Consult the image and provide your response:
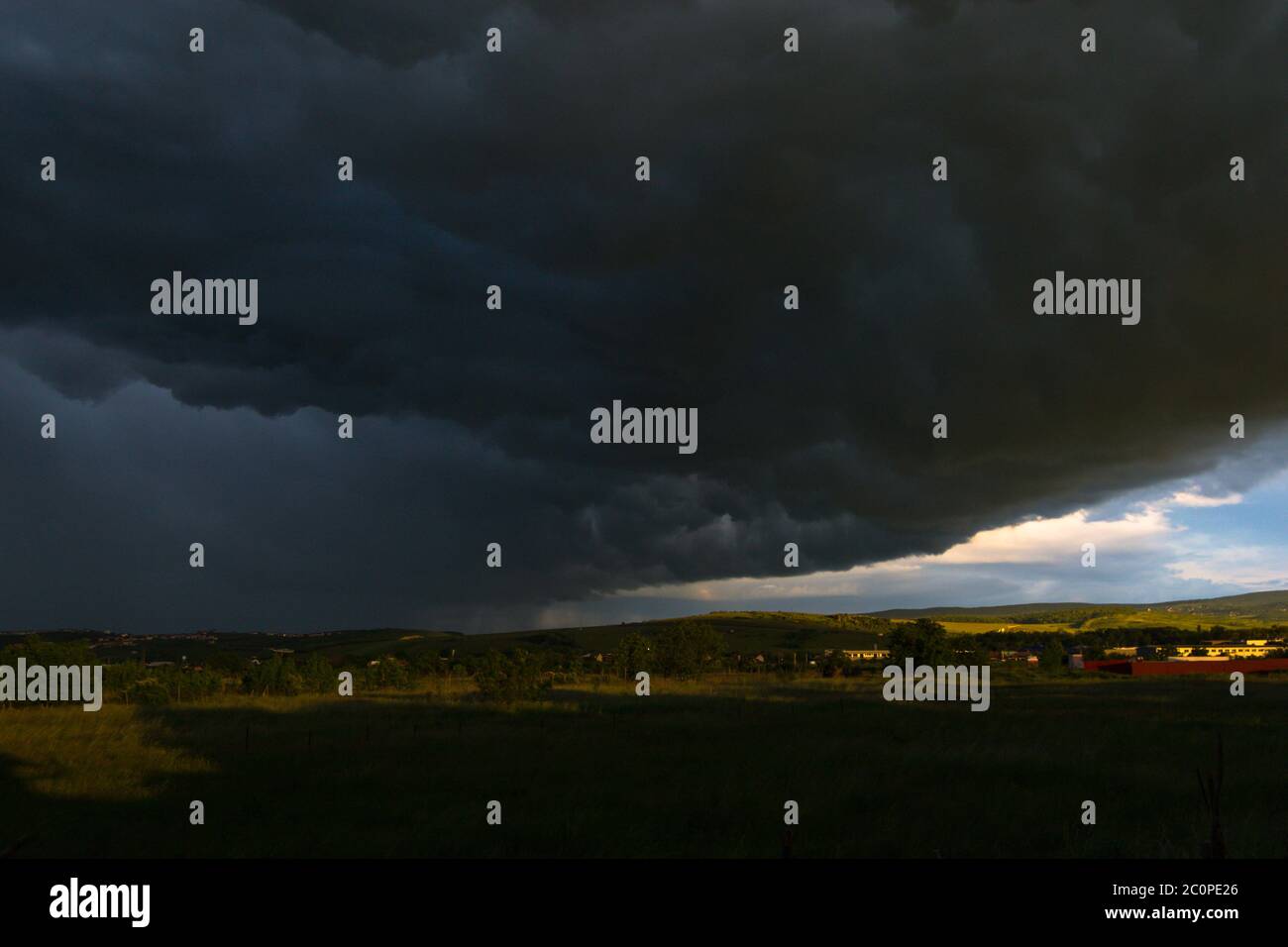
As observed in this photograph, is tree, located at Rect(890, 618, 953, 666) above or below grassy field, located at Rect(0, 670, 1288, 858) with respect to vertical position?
Answer: below

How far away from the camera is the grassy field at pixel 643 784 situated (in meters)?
13.4

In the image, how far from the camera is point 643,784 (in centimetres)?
1867

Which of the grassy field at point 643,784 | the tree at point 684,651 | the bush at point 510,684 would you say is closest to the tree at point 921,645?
the tree at point 684,651

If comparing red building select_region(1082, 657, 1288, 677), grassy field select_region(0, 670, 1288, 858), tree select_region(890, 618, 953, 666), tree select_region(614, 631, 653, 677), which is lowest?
red building select_region(1082, 657, 1288, 677)

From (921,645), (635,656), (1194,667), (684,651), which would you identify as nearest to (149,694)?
(635,656)

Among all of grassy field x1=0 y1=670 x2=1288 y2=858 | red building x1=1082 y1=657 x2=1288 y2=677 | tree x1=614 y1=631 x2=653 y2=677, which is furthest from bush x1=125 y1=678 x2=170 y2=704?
red building x1=1082 y1=657 x2=1288 y2=677

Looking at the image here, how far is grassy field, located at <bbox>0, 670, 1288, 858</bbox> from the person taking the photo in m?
13.4

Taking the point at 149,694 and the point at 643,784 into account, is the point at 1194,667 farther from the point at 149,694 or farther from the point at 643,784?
the point at 149,694

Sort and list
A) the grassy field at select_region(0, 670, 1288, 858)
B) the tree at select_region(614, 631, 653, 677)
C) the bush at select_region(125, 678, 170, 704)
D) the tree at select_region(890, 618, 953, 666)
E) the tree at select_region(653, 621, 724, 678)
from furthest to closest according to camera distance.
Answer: the tree at select_region(653, 621, 724, 678)
the tree at select_region(614, 631, 653, 677)
the tree at select_region(890, 618, 953, 666)
the bush at select_region(125, 678, 170, 704)
the grassy field at select_region(0, 670, 1288, 858)

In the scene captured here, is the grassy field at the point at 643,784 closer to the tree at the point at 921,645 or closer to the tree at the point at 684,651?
the tree at the point at 921,645

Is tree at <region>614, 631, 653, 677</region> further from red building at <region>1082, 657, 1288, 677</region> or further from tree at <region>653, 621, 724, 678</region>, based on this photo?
red building at <region>1082, 657, 1288, 677</region>
